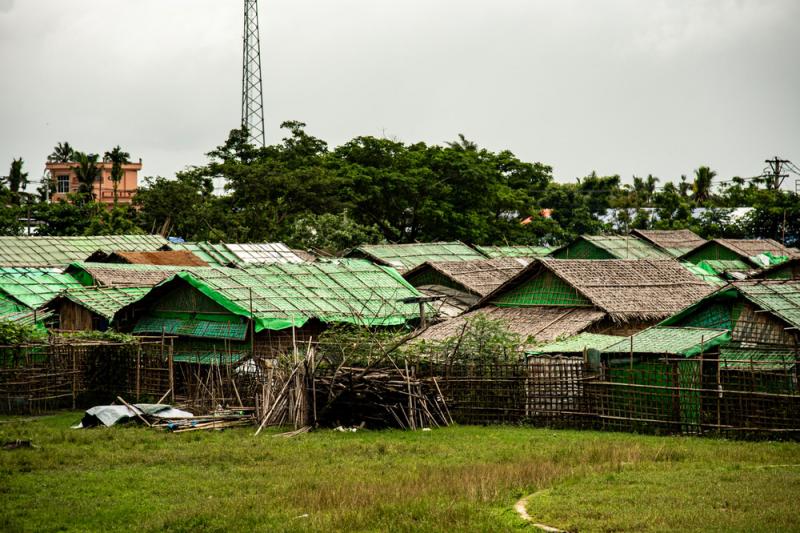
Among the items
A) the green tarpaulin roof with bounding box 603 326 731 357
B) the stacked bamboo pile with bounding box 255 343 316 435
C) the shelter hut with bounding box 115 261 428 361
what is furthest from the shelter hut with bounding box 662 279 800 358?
the shelter hut with bounding box 115 261 428 361

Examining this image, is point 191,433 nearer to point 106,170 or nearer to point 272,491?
point 272,491

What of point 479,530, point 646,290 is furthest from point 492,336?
point 479,530

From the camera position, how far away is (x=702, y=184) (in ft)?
217

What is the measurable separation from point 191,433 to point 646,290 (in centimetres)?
1257

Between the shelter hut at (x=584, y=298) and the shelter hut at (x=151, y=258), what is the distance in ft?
42.3

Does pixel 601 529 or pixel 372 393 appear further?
pixel 372 393

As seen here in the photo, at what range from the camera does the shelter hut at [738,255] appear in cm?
4066

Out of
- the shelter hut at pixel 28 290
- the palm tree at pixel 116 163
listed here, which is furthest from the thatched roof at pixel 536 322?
the palm tree at pixel 116 163

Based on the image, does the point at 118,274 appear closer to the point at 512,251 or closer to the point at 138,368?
the point at 138,368

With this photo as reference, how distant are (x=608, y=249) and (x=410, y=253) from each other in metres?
8.41

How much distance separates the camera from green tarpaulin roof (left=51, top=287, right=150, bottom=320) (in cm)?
2714

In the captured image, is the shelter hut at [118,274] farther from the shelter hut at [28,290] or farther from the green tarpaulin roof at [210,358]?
the green tarpaulin roof at [210,358]

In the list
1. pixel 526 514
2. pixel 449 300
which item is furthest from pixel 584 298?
pixel 526 514

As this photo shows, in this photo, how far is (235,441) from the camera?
1755 cm
